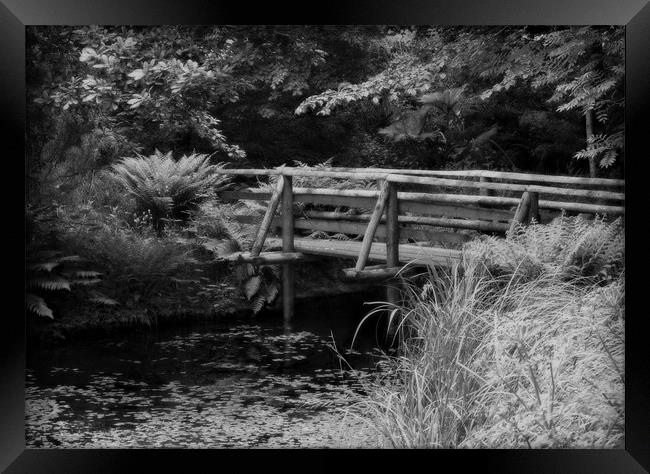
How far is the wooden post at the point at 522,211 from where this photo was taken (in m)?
4.72

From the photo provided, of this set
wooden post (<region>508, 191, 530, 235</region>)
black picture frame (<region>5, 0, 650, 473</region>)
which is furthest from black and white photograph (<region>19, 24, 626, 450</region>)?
black picture frame (<region>5, 0, 650, 473</region>)

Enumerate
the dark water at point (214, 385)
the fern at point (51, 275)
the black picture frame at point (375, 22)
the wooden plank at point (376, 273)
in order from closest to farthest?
1. the black picture frame at point (375, 22)
2. the dark water at point (214, 385)
3. the fern at point (51, 275)
4. the wooden plank at point (376, 273)

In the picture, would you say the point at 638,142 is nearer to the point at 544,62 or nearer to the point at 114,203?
the point at 544,62

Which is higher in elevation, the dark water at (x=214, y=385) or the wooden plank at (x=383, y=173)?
the wooden plank at (x=383, y=173)

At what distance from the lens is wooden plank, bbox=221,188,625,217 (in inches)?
178

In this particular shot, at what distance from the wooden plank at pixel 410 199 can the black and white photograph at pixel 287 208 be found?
0.6 inches

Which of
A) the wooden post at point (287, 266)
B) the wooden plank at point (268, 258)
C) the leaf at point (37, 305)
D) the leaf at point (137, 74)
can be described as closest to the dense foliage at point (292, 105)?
the leaf at point (137, 74)

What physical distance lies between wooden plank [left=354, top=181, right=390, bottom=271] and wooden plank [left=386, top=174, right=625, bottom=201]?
4.2 inches

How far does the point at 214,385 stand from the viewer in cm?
468

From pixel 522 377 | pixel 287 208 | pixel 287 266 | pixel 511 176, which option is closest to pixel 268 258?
pixel 287 266

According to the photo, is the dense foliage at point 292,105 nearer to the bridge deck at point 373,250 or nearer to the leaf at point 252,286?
the bridge deck at point 373,250

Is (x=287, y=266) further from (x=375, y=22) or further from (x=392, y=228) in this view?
(x=375, y=22)

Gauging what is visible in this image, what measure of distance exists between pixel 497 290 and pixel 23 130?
2.72 meters

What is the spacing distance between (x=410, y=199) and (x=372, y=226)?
0.33 metres
